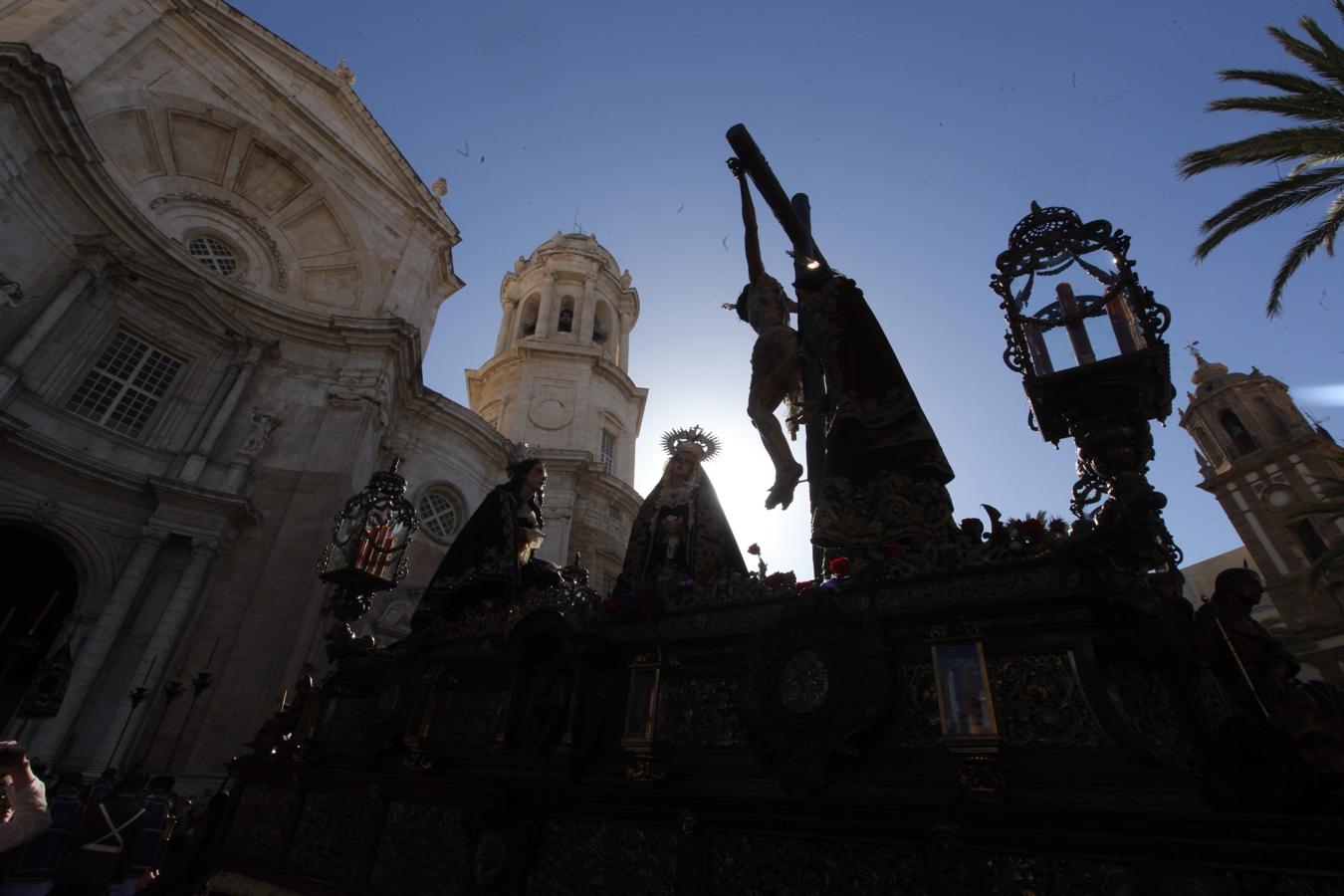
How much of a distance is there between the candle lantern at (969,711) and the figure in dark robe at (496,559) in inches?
190

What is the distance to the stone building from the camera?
1492 cm

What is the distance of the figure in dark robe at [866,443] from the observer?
205 inches

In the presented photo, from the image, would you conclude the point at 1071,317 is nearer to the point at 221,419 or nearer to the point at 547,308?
the point at 221,419

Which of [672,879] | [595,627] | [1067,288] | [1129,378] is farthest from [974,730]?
[1067,288]

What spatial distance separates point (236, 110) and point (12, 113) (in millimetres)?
8564

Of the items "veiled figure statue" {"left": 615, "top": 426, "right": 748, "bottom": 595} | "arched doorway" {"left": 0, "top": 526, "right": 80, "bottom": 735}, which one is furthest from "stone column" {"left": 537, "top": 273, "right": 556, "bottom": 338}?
"veiled figure statue" {"left": 615, "top": 426, "right": 748, "bottom": 595}

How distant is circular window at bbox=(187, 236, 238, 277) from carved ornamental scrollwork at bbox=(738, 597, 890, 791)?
2507cm

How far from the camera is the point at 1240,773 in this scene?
2672 mm

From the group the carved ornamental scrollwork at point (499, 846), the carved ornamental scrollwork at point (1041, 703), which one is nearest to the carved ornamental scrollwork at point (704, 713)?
the carved ornamental scrollwork at point (499, 846)

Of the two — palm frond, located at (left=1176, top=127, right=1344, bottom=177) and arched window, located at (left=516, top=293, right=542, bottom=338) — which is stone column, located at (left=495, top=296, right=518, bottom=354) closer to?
arched window, located at (left=516, top=293, right=542, bottom=338)

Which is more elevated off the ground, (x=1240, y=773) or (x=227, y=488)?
(x=227, y=488)

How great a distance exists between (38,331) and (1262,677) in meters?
22.8

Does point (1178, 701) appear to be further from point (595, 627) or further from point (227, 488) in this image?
point (227, 488)

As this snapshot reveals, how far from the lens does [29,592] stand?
16.6 meters
